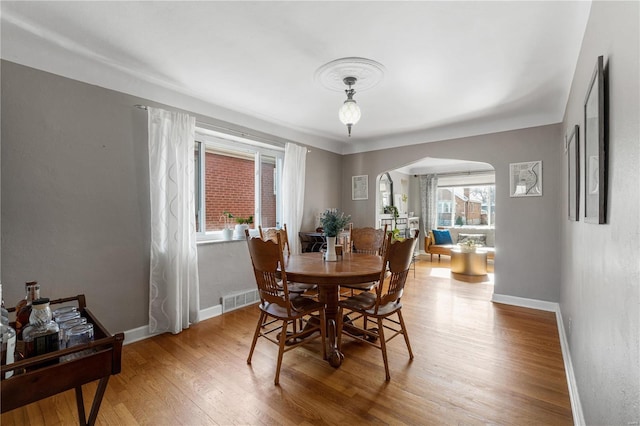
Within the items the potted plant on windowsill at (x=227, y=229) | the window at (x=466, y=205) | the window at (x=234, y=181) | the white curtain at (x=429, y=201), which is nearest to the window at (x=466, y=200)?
the window at (x=466, y=205)

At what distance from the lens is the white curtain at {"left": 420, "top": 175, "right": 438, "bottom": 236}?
798cm

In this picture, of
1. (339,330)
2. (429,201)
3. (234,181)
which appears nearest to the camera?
(339,330)

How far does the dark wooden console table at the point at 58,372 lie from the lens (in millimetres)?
975

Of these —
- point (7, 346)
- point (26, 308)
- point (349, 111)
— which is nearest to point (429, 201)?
point (349, 111)

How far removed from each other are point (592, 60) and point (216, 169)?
3.44 meters

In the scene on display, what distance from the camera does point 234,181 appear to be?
3.82 metres

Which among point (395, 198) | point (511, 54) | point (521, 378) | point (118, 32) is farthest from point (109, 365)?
point (395, 198)

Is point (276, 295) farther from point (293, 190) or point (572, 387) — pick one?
point (293, 190)

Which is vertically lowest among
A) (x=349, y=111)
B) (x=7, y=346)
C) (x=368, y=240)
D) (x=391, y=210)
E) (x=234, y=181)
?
(x=7, y=346)

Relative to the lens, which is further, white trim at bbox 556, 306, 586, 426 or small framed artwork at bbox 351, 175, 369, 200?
small framed artwork at bbox 351, 175, 369, 200

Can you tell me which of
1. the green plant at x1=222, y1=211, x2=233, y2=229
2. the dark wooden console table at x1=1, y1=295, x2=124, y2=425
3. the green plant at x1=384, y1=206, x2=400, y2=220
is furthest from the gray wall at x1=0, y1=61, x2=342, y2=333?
the green plant at x1=384, y1=206, x2=400, y2=220

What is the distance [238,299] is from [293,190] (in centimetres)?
166

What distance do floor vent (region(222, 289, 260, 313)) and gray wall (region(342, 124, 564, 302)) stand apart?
3261 millimetres

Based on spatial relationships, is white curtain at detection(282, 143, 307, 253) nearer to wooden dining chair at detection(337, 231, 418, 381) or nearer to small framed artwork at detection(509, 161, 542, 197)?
wooden dining chair at detection(337, 231, 418, 381)
